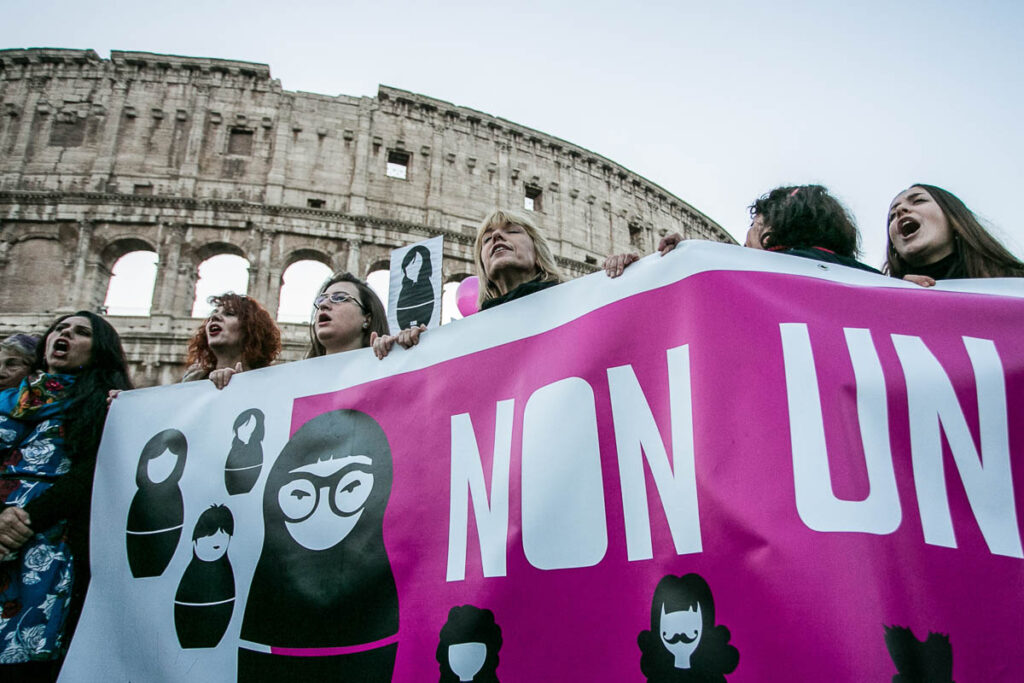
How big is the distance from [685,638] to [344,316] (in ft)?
7.53

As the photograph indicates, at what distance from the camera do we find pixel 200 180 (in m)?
20.2

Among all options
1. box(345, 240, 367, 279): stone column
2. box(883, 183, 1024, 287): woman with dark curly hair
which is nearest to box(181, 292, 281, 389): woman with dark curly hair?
box(883, 183, 1024, 287): woman with dark curly hair

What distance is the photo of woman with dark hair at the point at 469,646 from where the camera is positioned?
5.89 ft

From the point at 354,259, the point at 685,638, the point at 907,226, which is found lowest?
the point at 685,638

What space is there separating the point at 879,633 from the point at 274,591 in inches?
82.6

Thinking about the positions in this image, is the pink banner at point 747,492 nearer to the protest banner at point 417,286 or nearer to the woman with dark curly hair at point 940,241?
the woman with dark curly hair at point 940,241

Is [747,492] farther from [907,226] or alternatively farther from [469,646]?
[907,226]

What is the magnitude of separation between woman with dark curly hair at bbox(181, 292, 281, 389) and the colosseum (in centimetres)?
1476

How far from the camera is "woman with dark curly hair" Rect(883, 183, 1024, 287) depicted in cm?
220

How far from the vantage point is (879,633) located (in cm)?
133

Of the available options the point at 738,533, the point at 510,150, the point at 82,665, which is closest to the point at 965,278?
the point at 738,533

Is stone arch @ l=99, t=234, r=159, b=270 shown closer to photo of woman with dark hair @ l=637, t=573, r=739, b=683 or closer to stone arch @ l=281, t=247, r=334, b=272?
stone arch @ l=281, t=247, r=334, b=272

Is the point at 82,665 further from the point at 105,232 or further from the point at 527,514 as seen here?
the point at 105,232

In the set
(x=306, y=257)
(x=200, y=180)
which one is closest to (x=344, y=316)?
(x=306, y=257)
